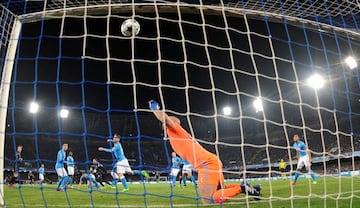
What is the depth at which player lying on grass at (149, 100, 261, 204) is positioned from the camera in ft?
15.9

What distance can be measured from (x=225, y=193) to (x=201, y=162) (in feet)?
1.69

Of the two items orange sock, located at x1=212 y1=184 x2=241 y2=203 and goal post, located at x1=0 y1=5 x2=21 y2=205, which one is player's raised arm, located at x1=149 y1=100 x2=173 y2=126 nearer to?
orange sock, located at x1=212 y1=184 x2=241 y2=203

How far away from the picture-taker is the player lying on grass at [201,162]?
191 inches

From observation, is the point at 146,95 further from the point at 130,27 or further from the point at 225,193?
the point at 225,193

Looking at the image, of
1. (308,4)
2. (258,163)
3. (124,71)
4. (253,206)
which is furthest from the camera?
(258,163)

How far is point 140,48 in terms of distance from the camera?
23.3m

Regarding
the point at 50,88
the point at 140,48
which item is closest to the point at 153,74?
the point at 140,48

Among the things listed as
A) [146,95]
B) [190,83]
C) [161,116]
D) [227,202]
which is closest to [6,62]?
[161,116]

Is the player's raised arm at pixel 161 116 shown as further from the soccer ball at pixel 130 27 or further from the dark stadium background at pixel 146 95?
the dark stadium background at pixel 146 95

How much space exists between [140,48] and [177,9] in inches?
713

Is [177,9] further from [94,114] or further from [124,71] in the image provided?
[94,114]

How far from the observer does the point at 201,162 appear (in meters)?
4.98

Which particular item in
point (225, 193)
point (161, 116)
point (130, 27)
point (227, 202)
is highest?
point (130, 27)

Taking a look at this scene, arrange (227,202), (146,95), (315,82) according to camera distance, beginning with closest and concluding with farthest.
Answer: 1. (227,202)
2. (315,82)
3. (146,95)
